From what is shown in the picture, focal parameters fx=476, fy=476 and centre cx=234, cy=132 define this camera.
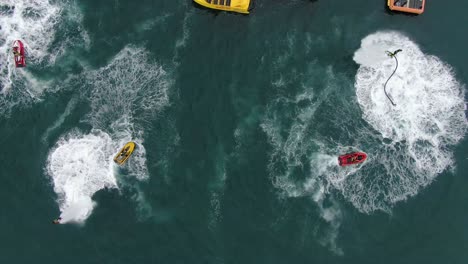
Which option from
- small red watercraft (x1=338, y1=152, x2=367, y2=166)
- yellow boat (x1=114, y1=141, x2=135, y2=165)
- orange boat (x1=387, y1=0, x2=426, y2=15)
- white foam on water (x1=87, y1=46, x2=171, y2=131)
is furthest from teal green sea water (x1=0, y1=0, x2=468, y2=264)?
orange boat (x1=387, y1=0, x2=426, y2=15)

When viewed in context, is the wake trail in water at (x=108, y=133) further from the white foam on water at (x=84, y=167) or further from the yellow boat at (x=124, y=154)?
the yellow boat at (x=124, y=154)

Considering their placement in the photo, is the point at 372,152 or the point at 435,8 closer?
the point at 372,152

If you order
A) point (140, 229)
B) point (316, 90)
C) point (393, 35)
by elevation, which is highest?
point (393, 35)

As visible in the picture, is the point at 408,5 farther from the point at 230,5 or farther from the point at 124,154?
the point at 124,154

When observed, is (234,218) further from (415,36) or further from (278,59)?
(415,36)

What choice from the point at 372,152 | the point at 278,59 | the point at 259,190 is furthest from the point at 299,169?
the point at 278,59

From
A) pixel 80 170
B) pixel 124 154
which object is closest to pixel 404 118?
pixel 124 154
